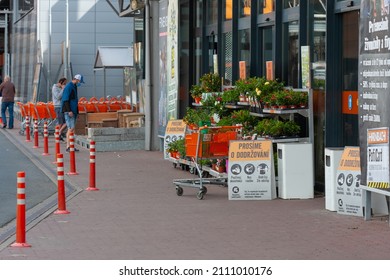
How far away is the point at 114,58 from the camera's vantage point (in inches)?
1561

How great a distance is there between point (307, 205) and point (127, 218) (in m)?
2.79

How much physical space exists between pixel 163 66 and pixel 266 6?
6.69 m

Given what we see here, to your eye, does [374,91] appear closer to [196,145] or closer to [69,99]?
[196,145]

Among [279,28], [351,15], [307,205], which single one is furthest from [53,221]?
[279,28]

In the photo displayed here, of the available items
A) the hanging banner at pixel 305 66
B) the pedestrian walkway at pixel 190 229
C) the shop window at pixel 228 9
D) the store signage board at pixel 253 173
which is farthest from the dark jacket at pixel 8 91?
the store signage board at pixel 253 173

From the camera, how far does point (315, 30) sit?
17578mm

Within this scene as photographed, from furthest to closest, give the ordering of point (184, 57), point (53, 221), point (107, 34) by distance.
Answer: point (107, 34)
point (184, 57)
point (53, 221)

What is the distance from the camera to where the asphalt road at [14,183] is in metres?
16.0

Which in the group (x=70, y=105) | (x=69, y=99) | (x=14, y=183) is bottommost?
(x=14, y=183)

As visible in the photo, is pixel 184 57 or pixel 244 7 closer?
pixel 244 7

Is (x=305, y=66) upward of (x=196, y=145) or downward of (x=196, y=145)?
upward

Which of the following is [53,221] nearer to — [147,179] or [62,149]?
[147,179]

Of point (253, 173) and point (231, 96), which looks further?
point (231, 96)

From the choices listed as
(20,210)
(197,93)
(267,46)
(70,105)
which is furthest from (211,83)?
(20,210)
